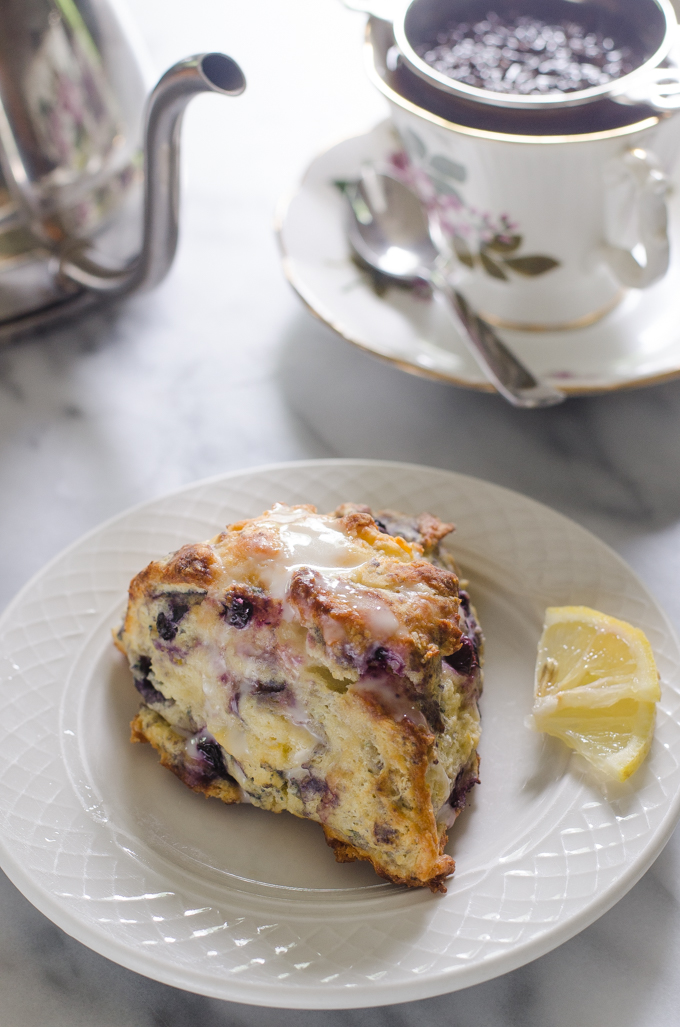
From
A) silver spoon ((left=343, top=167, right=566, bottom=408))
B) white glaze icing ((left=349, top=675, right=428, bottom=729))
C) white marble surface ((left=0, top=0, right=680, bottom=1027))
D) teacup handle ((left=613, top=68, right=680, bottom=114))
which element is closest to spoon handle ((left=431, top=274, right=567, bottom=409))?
silver spoon ((left=343, top=167, right=566, bottom=408))

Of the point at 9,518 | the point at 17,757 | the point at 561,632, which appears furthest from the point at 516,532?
the point at 9,518

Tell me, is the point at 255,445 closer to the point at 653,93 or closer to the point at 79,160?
the point at 79,160

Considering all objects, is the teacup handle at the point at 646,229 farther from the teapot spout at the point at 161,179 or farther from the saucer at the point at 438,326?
the teapot spout at the point at 161,179

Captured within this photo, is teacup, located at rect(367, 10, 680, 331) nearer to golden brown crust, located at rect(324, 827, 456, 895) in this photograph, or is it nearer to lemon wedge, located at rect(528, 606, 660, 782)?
lemon wedge, located at rect(528, 606, 660, 782)

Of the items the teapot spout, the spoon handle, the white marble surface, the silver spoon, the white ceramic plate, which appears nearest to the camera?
the white ceramic plate

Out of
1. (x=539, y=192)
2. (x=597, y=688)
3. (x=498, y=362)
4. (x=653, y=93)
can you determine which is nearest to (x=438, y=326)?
(x=498, y=362)

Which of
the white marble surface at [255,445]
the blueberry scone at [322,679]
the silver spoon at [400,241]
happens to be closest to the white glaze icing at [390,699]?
the blueberry scone at [322,679]
